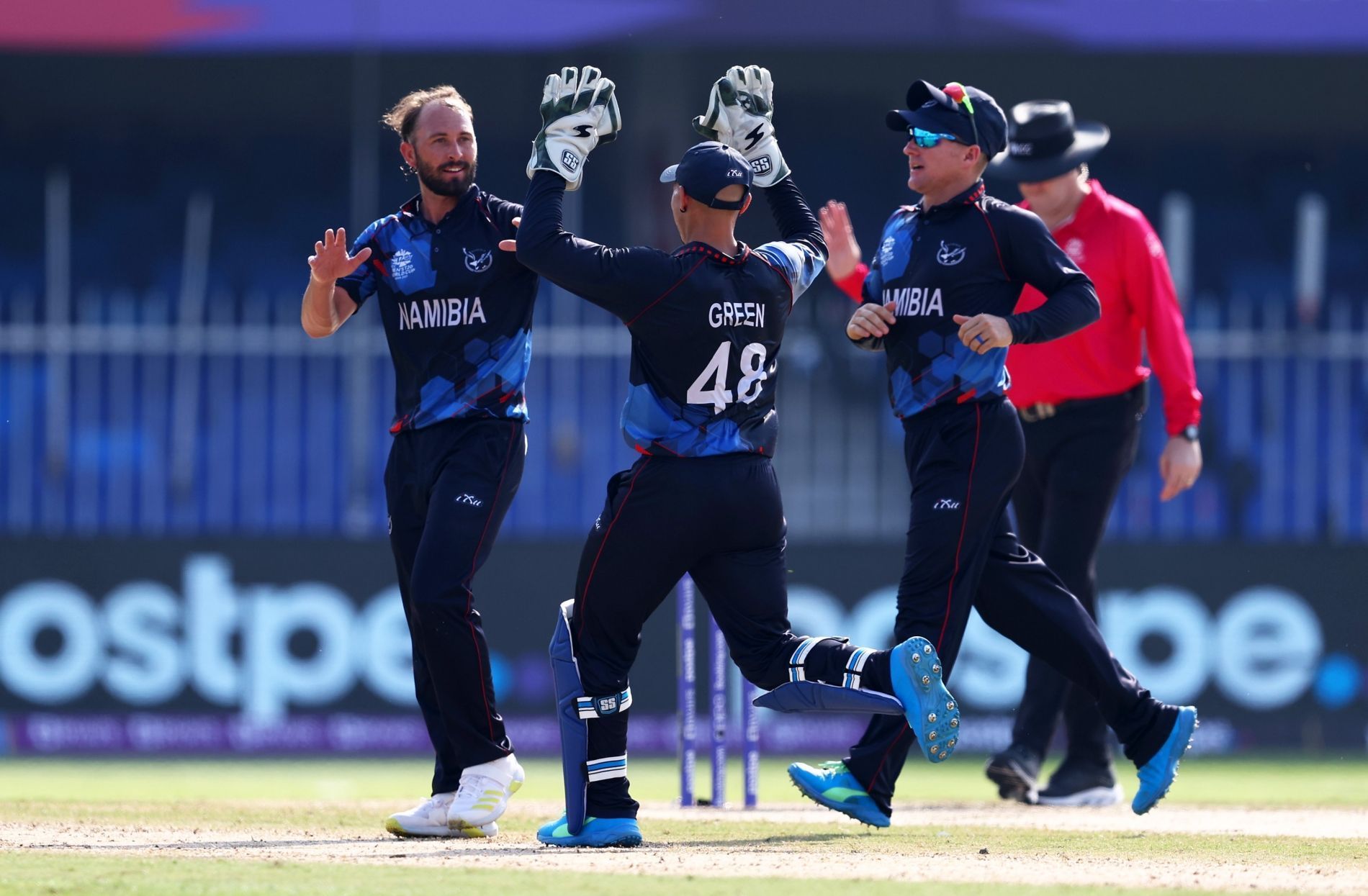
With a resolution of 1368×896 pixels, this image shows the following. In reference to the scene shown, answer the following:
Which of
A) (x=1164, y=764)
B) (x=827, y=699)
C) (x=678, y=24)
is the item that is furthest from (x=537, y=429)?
(x=827, y=699)

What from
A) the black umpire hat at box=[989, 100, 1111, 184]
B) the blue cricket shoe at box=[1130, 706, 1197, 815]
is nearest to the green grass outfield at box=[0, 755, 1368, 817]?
the blue cricket shoe at box=[1130, 706, 1197, 815]

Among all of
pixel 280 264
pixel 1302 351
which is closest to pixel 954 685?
pixel 1302 351

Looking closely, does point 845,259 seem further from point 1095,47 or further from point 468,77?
point 468,77

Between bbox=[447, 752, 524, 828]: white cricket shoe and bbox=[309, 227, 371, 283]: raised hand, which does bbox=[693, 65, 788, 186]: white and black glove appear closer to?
bbox=[309, 227, 371, 283]: raised hand

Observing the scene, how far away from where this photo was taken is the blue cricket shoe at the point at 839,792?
Answer: 17.6ft

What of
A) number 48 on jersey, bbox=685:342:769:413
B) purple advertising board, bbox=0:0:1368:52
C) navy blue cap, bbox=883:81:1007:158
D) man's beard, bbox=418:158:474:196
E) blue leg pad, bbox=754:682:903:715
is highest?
purple advertising board, bbox=0:0:1368:52

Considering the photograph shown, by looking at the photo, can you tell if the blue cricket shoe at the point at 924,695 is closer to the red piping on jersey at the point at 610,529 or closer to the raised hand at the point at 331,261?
the red piping on jersey at the point at 610,529

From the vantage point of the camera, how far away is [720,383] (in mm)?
4961

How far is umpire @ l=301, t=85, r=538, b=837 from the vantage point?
540cm

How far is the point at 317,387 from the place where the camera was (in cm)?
1211

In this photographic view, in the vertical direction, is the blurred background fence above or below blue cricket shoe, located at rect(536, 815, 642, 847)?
above

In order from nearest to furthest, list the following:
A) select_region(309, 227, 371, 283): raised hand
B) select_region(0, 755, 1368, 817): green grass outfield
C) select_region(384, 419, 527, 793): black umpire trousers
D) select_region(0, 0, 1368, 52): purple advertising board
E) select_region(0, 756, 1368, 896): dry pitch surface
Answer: select_region(0, 756, 1368, 896): dry pitch surface → select_region(384, 419, 527, 793): black umpire trousers → select_region(309, 227, 371, 283): raised hand → select_region(0, 755, 1368, 817): green grass outfield → select_region(0, 0, 1368, 52): purple advertising board

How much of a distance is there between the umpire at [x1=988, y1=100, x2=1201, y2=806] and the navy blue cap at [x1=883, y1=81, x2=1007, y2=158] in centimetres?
110

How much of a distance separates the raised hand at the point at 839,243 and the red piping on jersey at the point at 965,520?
0.79 m
